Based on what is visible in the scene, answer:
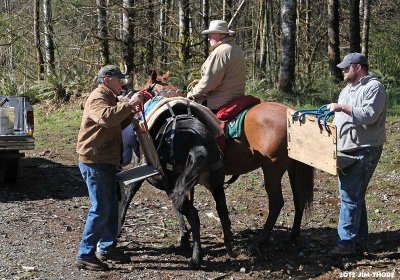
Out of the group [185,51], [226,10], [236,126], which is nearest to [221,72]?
[236,126]

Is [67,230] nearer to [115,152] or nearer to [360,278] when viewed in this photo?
[115,152]

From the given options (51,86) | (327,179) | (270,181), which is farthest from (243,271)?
(51,86)

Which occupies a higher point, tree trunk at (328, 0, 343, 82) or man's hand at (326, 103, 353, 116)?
tree trunk at (328, 0, 343, 82)

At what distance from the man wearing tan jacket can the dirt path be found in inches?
67.6

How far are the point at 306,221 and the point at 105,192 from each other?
3.04 m

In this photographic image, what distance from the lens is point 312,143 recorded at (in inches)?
234

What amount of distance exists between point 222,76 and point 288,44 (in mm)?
9668

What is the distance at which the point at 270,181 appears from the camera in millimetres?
6648

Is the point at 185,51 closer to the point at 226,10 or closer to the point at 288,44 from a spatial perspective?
the point at 288,44

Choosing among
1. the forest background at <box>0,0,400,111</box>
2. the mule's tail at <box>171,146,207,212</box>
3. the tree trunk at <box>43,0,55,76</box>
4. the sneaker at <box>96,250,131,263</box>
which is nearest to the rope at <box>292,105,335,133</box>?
the mule's tail at <box>171,146,207,212</box>

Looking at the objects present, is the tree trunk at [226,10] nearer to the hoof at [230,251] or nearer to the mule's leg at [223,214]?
the mule's leg at [223,214]

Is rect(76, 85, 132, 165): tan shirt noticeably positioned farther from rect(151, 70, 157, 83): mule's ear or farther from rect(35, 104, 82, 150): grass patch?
rect(35, 104, 82, 150): grass patch

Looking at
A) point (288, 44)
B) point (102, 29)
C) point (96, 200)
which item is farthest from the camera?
point (102, 29)

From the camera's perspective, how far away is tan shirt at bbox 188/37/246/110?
6.93 meters
